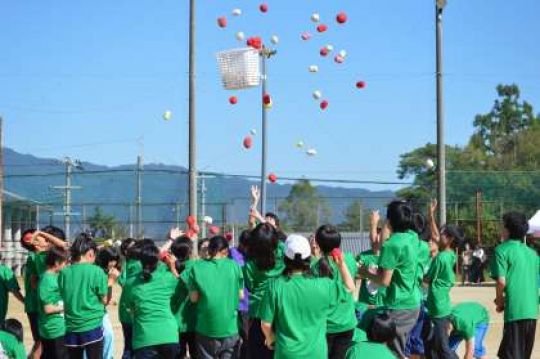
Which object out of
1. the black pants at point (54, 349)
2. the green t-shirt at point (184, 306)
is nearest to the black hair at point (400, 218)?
the green t-shirt at point (184, 306)

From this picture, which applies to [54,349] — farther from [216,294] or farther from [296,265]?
[296,265]

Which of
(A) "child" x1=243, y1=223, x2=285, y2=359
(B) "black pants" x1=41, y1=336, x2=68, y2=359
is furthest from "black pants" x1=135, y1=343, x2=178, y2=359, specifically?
(B) "black pants" x1=41, y1=336, x2=68, y2=359

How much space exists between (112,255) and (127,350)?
104cm

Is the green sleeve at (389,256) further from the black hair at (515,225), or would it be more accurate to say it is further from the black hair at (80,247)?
the black hair at (80,247)

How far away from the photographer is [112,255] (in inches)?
411

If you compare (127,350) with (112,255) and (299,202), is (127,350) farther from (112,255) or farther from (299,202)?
(299,202)

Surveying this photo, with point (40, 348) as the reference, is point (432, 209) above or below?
above

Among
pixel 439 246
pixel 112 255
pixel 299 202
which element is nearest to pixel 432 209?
pixel 439 246

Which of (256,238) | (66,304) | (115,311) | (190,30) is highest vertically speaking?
(190,30)

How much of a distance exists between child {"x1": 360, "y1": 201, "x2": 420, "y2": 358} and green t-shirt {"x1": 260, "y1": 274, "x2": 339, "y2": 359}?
1.37 metres

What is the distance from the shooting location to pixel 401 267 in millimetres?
8180

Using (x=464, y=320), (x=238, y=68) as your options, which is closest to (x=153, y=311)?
(x=464, y=320)

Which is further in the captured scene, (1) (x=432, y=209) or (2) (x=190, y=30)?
(2) (x=190, y=30)

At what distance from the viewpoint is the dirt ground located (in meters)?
13.7
